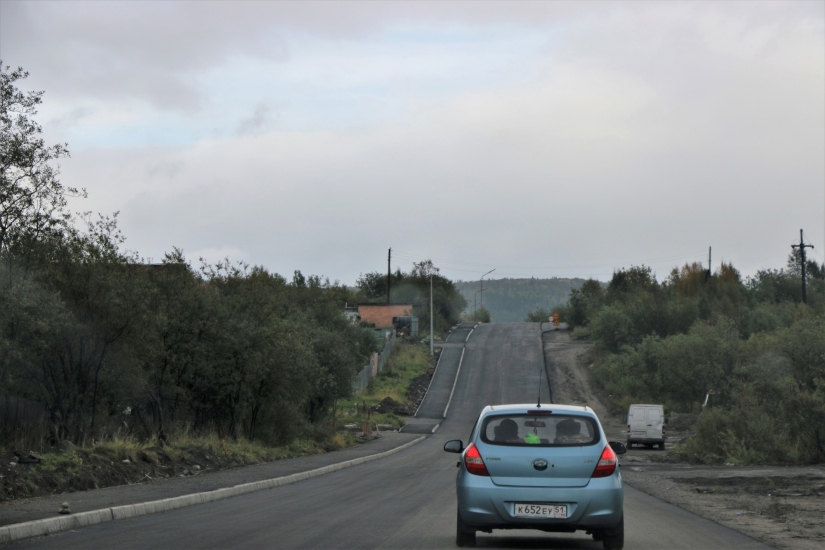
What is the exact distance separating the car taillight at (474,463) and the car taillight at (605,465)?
125cm

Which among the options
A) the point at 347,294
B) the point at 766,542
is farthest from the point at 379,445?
the point at 347,294

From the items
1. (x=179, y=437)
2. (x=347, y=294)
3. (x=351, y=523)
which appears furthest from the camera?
(x=347, y=294)

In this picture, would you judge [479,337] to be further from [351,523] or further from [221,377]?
[351,523]

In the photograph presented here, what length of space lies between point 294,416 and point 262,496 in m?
18.3

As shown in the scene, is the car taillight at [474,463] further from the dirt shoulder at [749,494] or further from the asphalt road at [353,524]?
the dirt shoulder at [749,494]

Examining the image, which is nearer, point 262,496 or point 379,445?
point 262,496

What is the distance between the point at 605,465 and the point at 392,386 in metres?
65.7

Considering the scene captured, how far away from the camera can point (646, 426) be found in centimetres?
4553

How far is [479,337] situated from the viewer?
104500 mm

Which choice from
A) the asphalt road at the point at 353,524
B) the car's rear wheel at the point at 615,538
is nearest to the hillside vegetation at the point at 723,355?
the asphalt road at the point at 353,524

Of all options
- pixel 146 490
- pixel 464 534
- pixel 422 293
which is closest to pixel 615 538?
pixel 464 534

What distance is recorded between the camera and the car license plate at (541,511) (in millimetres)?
10000

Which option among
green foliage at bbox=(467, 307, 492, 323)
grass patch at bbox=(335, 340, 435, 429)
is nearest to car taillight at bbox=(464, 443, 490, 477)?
grass patch at bbox=(335, 340, 435, 429)

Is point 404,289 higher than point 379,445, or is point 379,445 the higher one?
point 404,289
